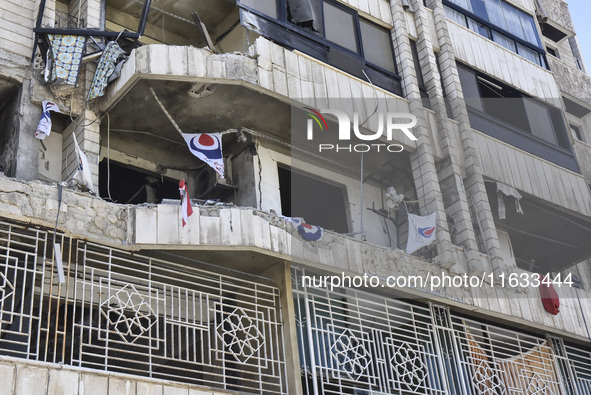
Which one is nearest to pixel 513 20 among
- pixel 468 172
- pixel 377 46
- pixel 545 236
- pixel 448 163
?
pixel 377 46

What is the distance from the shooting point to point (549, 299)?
16906 mm

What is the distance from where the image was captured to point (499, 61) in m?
20.3

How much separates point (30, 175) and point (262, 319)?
165 inches

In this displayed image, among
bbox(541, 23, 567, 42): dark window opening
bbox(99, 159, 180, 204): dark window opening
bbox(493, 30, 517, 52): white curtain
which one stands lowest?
bbox(99, 159, 180, 204): dark window opening

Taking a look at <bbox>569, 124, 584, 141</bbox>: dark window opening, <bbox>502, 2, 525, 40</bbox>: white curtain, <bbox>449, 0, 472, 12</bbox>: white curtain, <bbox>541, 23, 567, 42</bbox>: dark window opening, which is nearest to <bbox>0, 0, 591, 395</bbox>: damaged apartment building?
<bbox>449, 0, 472, 12</bbox>: white curtain

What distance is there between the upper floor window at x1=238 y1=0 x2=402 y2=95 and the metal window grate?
4638mm

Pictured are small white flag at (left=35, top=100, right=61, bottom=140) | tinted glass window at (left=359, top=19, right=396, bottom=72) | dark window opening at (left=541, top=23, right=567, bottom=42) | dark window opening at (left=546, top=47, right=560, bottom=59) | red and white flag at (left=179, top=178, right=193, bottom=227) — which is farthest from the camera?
dark window opening at (left=546, top=47, right=560, bottom=59)

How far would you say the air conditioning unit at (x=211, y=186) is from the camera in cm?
1540

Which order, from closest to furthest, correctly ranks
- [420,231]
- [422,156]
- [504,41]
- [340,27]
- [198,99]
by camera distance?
[198,99], [420,231], [422,156], [340,27], [504,41]

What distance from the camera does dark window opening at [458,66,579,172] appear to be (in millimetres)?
19000

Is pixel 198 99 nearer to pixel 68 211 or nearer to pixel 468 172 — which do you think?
pixel 68 211

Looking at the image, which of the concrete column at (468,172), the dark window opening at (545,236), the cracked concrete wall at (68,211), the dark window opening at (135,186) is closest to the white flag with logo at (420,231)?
the concrete column at (468,172)

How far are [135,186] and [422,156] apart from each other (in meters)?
5.69

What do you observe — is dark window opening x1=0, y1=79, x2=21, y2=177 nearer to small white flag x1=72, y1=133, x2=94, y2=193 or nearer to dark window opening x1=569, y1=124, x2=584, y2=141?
small white flag x1=72, y1=133, x2=94, y2=193
